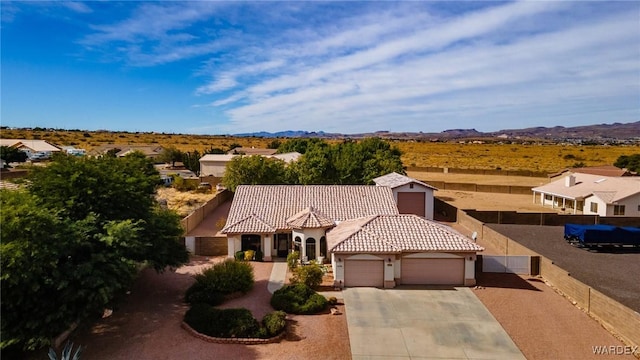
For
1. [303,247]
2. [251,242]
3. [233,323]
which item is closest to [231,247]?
[251,242]

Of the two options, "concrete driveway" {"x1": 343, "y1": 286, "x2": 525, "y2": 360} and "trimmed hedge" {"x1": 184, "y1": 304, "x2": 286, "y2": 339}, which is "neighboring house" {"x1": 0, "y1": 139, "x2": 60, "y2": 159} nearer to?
"trimmed hedge" {"x1": 184, "y1": 304, "x2": 286, "y2": 339}

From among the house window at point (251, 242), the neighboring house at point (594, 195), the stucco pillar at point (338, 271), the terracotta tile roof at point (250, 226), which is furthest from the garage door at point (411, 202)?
the stucco pillar at point (338, 271)

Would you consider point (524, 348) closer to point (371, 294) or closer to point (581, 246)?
point (371, 294)

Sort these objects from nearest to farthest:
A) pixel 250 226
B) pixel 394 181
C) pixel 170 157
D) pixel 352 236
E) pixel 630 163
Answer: pixel 352 236 < pixel 250 226 < pixel 394 181 < pixel 630 163 < pixel 170 157

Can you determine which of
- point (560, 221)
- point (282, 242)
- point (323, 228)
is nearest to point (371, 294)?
point (323, 228)

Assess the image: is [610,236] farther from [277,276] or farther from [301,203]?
[277,276]
